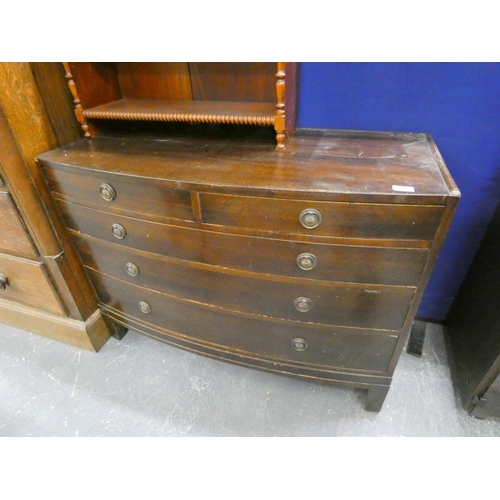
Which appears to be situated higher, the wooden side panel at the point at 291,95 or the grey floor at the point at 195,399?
the wooden side panel at the point at 291,95

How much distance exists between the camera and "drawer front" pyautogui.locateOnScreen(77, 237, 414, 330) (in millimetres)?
961

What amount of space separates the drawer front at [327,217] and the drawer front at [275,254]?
0.15 ft

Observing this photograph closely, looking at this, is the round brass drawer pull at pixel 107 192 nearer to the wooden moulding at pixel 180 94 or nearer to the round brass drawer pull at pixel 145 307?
the wooden moulding at pixel 180 94

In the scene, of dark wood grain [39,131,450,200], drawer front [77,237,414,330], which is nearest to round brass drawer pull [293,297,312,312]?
drawer front [77,237,414,330]

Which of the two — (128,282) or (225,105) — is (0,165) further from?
(225,105)

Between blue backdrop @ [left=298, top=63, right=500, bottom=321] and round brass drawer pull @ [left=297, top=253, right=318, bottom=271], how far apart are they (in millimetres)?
595

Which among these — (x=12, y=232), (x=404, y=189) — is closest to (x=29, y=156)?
(x=12, y=232)

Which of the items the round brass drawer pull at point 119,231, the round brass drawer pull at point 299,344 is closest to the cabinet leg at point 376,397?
the round brass drawer pull at point 299,344

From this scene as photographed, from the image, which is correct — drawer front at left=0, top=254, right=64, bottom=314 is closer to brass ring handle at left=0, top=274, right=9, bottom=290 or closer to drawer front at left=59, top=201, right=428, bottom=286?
brass ring handle at left=0, top=274, right=9, bottom=290

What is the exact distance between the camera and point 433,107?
1.12m

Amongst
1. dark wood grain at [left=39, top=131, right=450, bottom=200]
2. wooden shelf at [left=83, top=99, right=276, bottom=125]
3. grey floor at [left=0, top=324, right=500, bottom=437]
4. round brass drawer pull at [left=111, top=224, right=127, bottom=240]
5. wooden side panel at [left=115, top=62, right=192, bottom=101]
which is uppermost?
wooden side panel at [left=115, top=62, right=192, bottom=101]

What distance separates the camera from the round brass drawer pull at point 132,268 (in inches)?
46.5

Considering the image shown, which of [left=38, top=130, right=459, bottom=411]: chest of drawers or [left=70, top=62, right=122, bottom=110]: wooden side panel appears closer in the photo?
[left=38, top=130, right=459, bottom=411]: chest of drawers
